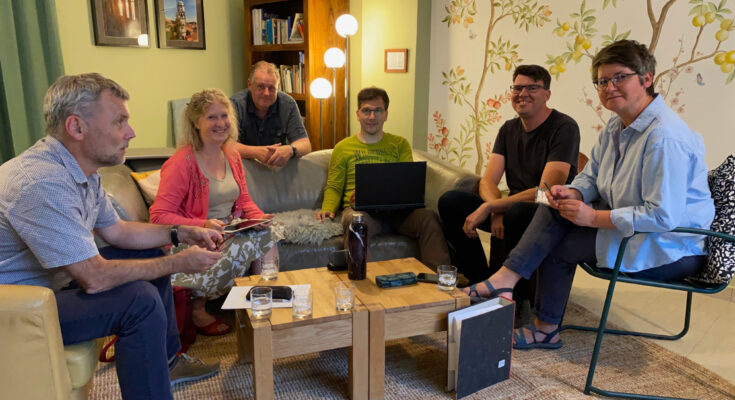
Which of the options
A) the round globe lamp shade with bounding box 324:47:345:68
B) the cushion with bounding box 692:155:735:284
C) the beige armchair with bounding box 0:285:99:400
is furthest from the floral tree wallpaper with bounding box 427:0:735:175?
the beige armchair with bounding box 0:285:99:400

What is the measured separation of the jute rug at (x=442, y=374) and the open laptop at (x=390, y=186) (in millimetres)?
722

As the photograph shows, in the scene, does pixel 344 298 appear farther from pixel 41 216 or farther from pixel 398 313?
pixel 41 216

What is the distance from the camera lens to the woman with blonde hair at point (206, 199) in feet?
7.66

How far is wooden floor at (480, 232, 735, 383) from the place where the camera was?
231cm

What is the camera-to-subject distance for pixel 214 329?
2395 mm

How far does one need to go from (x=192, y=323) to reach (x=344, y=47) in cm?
282

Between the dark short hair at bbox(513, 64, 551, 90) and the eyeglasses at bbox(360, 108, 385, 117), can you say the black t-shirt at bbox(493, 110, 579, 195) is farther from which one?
the eyeglasses at bbox(360, 108, 385, 117)

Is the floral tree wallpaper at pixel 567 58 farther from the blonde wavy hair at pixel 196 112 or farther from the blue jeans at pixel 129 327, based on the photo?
the blue jeans at pixel 129 327

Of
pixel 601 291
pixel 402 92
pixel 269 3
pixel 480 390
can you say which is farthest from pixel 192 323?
pixel 269 3

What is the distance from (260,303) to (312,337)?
202 mm

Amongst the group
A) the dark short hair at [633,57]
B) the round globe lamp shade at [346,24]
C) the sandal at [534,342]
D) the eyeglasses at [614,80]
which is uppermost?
the round globe lamp shade at [346,24]

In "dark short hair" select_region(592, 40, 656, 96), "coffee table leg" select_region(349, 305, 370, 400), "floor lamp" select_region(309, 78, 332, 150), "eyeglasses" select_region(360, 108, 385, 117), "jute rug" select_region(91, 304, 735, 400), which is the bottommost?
"jute rug" select_region(91, 304, 735, 400)

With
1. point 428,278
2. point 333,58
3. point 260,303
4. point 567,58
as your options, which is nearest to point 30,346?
point 260,303

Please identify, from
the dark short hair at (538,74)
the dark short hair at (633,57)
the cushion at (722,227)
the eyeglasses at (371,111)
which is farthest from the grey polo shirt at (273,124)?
the cushion at (722,227)
